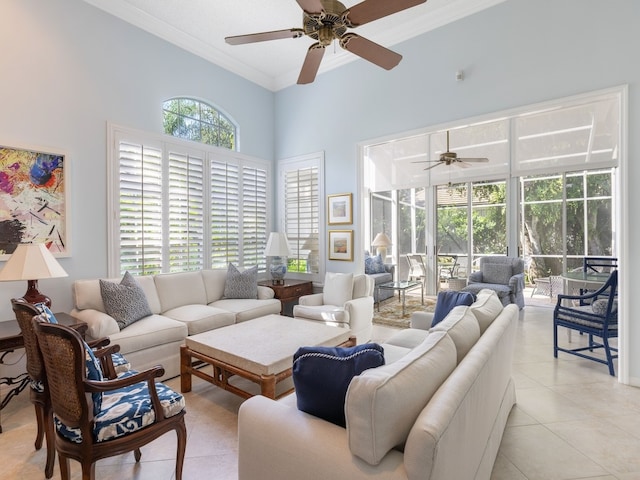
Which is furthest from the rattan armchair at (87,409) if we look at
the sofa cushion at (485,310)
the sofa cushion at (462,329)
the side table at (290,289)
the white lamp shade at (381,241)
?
the white lamp shade at (381,241)

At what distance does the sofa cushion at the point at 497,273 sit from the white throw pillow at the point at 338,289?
3.04 m

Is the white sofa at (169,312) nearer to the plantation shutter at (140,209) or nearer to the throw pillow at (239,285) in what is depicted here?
the throw pillow at (239,285)

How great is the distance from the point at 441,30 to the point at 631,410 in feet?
13.6

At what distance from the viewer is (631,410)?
2.58m

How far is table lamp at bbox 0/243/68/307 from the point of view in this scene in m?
2.54

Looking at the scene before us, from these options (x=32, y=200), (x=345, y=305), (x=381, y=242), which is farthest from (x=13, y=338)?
(x=381, y=242)

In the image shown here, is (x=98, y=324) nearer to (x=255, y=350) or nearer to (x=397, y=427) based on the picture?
(x=255, y=350)

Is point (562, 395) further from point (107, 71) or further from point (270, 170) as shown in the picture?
point (107, 71)

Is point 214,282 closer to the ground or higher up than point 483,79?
closer to the ground

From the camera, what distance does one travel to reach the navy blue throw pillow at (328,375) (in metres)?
1.30

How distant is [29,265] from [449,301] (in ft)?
10.8

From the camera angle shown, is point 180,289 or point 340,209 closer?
point 180,289

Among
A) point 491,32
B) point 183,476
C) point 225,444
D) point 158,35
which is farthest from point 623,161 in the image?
point 158,35

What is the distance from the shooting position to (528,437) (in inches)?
88.4
